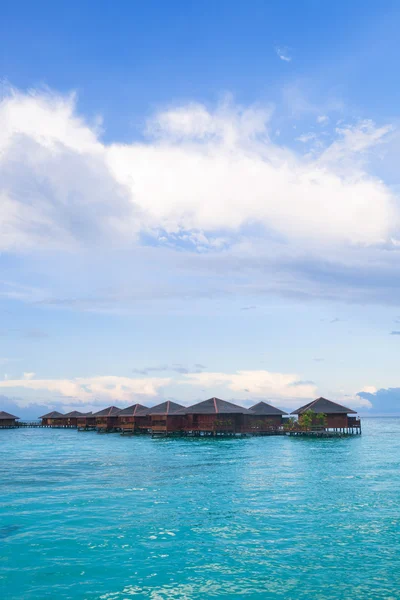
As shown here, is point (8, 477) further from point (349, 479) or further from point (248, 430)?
point (248, 430)

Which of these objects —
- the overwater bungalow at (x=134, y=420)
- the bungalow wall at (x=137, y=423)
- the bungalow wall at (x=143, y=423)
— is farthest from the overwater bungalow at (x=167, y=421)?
the bungalow wall at (x=137, y=423)

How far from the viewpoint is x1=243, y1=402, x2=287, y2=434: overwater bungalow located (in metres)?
84.8

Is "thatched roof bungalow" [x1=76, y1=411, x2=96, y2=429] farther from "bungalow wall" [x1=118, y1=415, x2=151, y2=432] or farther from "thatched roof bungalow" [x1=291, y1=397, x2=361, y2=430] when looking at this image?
"thatched roof bungalow" [x1=291, y1=397, x2=361, y2=430]

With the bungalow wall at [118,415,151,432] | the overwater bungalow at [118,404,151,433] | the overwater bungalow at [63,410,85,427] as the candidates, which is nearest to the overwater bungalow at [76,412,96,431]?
the overwater bungalow at [63,410,85,427]

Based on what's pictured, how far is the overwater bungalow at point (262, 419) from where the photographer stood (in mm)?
84850

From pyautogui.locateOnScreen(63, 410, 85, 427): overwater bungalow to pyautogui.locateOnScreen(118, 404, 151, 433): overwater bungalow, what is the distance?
33357 mm

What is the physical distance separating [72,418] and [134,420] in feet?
137

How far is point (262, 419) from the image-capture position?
294 feet

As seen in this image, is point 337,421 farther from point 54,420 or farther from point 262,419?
point 54,420

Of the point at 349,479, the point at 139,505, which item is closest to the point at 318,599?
the point at 139,505

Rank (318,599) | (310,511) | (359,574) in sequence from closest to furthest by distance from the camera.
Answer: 1. (318,599)
2. (359,574)
3. (310,511)

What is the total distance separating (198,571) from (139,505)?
10501 millimetres

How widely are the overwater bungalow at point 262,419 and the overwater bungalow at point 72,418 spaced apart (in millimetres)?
57701

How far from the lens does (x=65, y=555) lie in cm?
1906
